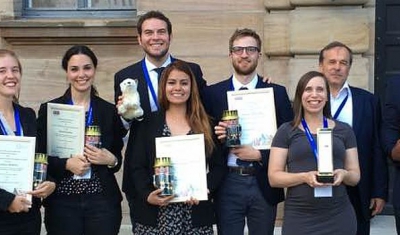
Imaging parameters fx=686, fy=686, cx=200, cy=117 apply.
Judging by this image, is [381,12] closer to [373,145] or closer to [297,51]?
[297,51]

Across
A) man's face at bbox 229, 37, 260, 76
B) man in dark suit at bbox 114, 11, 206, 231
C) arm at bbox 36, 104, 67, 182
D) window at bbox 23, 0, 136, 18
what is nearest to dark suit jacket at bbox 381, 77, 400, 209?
man's face at bbox 229, 37, 260, 76

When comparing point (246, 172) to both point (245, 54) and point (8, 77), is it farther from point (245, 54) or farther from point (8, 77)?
point (8, 77)

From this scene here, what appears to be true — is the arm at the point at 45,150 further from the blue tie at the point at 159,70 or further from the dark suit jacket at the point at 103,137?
the blue tie at the point at 159,70

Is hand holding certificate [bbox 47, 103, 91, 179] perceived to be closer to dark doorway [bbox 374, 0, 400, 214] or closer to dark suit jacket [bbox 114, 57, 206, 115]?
dark suit jacket [bbox 114, 57, 206, 115]

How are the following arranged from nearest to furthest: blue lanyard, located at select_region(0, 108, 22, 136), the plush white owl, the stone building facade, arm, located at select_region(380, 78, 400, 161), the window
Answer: blue lanyard, located at select_region(0, 108, 22, 136) < the plush white owl < arm, located at select_region(380, 78, 400, 161) < the stone building facade < the window

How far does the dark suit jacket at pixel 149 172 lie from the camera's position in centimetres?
431

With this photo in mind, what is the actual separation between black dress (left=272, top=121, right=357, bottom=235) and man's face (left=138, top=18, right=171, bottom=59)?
102 centimetres

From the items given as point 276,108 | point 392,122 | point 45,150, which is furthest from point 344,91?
point 45,150

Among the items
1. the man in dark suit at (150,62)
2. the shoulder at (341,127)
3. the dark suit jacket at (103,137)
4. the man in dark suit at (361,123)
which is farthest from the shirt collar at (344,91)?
the dark suit jacket at (103,137)

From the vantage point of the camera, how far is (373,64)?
6789 mm

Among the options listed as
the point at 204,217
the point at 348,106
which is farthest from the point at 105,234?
the point at 348,106

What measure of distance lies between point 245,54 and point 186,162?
84 cm

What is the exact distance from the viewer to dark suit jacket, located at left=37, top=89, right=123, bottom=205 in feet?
14.3

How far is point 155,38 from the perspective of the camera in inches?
185
